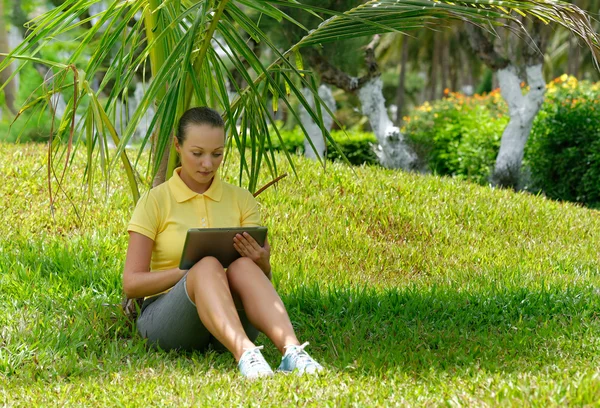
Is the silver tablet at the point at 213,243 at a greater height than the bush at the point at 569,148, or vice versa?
the silver tablet at the point at 213,243

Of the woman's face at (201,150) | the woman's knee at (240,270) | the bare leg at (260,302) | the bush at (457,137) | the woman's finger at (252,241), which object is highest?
the woman's face at (201,150)

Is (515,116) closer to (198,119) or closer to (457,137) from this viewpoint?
(457,137)

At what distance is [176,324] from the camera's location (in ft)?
11.5

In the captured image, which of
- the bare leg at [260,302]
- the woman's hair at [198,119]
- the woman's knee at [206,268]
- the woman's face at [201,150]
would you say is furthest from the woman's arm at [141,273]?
the woman's hair at [198,119]

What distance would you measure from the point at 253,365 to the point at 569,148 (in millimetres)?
7761

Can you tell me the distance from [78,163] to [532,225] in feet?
13.7

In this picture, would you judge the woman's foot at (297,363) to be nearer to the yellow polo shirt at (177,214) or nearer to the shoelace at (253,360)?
the shoelace at (253,360)

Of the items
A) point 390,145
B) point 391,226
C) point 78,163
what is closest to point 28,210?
point 78,163

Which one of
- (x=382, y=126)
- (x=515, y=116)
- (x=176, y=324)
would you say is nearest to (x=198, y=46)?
(x=176, y=324)

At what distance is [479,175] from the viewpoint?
1162 centimetres

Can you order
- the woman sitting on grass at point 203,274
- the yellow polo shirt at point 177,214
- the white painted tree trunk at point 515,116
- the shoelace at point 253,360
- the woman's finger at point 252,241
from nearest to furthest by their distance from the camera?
the shoelace at point 253,360
the woman sitting on grass at point 203,274
the woman's finger at point 252,241
the yellow polo shirt at point 177,214
the white painted tree trunk at point 515,116

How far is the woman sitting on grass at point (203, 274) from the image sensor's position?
3.28m

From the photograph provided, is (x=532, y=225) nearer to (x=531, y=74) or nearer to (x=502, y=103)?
(x=531, y=74)

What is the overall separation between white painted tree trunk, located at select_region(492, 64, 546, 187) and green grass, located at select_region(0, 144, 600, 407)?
8.24 ft
